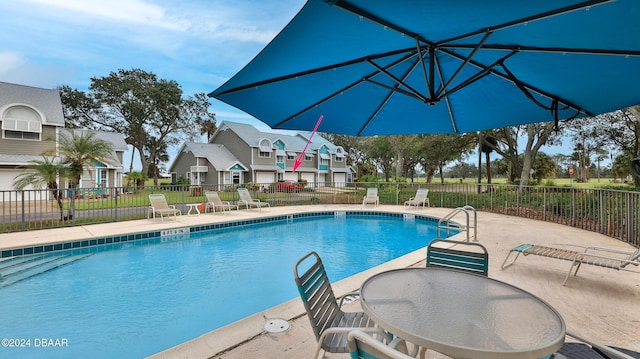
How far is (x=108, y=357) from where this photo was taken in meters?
2.86

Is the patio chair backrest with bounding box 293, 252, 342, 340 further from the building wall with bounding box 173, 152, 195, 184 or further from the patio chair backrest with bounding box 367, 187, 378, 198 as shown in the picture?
the building wall with bounding box 173, 152, 195, 184

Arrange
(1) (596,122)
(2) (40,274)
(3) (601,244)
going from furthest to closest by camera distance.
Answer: (1) (596,122) < (3) (601,244) < (2) (40,274)

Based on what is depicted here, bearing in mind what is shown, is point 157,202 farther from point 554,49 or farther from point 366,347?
point 554,49

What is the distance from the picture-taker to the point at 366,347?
3.87ft

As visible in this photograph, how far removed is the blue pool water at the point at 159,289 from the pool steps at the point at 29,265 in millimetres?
207

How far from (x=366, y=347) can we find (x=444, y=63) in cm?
281

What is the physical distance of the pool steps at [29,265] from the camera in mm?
4832

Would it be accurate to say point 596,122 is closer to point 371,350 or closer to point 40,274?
point 371,350

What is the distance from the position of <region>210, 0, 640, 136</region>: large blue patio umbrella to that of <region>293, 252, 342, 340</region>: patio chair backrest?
5.33ft

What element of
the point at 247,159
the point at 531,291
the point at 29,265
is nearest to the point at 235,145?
the point at 247,159

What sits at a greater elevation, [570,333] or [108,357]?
[570,333]

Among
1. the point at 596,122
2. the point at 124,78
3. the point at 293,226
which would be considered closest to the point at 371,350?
the point at 293,226

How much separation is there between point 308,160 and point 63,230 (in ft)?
82.1

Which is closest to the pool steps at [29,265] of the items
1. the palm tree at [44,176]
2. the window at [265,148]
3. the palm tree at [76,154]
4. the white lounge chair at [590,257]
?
the palm tree at [44,176]
